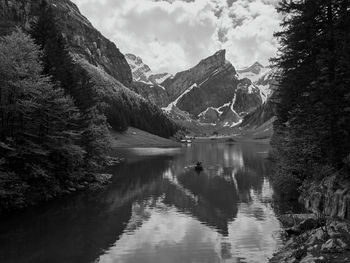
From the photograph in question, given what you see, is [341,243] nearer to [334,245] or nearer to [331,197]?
[334,245]

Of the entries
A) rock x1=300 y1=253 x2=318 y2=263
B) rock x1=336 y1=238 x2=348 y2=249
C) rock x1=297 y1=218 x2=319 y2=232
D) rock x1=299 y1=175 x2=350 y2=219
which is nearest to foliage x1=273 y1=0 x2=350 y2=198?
rock x1=299 y1=175 x2=350 y2=219

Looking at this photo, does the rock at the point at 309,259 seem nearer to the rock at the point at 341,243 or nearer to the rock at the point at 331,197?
the rock at the point at 341,243

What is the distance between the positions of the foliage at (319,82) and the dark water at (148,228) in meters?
6.99

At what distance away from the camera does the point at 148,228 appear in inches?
1297

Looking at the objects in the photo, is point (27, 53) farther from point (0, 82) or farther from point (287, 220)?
point (287, 220)

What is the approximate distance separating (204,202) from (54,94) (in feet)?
69.2

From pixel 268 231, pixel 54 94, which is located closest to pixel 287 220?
pixel 268 231

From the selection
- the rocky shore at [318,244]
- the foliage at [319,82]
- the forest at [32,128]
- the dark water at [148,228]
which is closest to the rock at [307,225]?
the rocky shore at [318,244]

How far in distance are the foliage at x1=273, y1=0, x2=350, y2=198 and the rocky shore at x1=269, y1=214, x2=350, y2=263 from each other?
624 centimetres

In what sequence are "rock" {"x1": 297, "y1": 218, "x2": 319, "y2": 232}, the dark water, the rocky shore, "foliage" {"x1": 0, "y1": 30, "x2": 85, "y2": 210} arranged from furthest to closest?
"foliage" {"x1": 0, "y1": 30, "x2": 85, "y2": 210} → the dark water → "rock" {"x1": 297, "y1": 218, "x2": 319, "y2": 232} → the rocky shore

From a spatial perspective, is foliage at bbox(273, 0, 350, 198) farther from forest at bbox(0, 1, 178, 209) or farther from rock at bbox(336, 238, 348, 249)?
forest at bbox(0, 1, 178, 209)

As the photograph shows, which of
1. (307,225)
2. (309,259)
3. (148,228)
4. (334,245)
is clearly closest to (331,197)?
(307,225)

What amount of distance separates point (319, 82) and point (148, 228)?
18.4 meters

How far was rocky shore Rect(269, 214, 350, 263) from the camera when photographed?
17.4 metres
